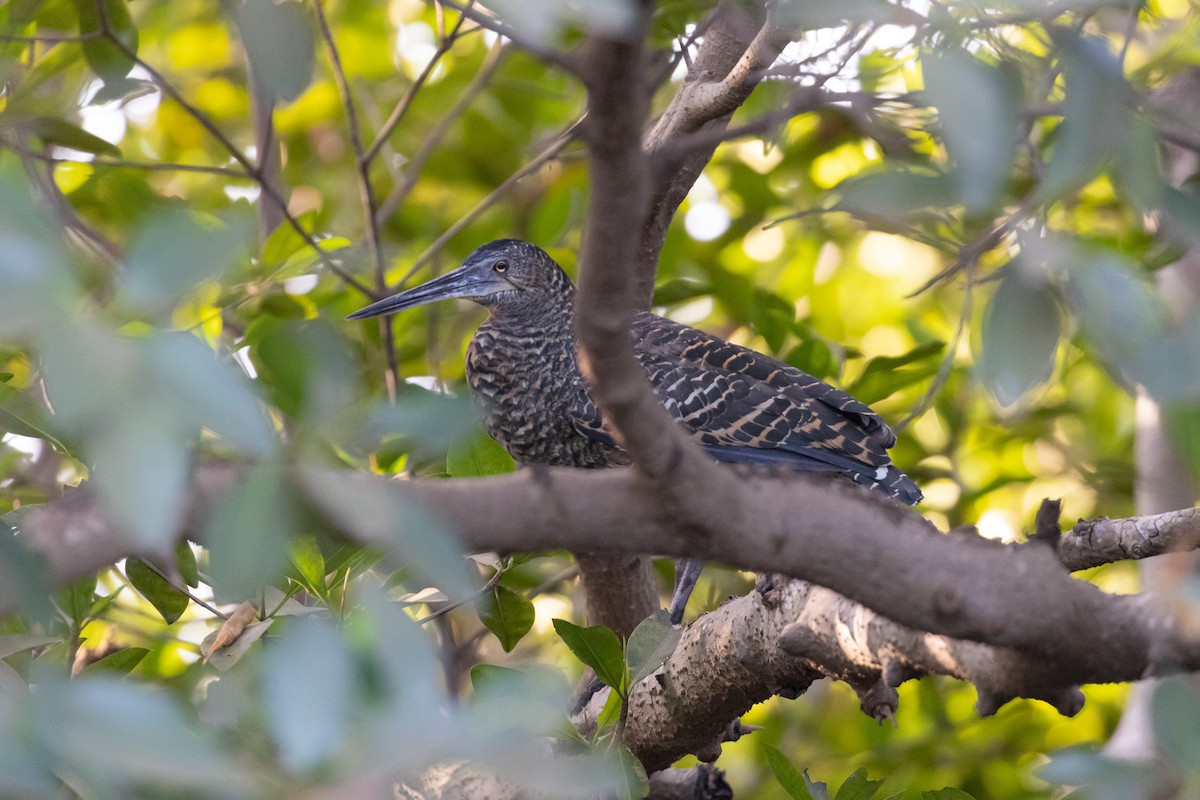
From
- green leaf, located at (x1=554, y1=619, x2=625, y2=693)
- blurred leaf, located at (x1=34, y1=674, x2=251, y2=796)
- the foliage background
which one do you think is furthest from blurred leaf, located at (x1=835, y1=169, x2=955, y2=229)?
green leaf, located at (x1=554, y1=619, x2=625, y2=693)

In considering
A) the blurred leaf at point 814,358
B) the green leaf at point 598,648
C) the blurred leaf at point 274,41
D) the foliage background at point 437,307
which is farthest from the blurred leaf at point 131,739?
the blurred leaf at point 814,358

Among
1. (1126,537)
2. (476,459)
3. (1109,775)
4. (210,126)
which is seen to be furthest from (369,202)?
(1109,775)

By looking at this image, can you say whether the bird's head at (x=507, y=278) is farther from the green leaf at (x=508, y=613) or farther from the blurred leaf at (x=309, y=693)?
the blurred leaf at (x=309, y=693)

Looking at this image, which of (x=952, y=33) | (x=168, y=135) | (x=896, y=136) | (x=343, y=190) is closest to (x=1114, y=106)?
(x=952, y=33)

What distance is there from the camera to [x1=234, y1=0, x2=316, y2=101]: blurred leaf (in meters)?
0.70

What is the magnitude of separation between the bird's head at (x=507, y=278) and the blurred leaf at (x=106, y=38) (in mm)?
795

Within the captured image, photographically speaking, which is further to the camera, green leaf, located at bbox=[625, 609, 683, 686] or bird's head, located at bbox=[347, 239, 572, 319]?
bird's head, located at bbox=[347, 239, 572, 319]

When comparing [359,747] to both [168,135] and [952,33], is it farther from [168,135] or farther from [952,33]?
[168,135]

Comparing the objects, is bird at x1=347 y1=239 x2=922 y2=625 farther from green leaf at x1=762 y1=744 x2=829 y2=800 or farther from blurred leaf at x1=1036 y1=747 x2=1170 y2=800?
blurred leaf at x1=1036 y1=747 x2=1170 y2=800

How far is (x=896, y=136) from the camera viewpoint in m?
1.23

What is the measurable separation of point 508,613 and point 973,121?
1235 mm

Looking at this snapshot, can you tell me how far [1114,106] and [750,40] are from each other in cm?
145

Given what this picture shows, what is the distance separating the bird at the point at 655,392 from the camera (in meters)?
2.22

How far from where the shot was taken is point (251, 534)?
525 mm
